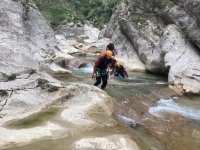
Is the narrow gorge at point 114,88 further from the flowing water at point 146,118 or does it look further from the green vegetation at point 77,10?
the green vegetation at point 77,10

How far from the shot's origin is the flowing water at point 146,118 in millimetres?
8156

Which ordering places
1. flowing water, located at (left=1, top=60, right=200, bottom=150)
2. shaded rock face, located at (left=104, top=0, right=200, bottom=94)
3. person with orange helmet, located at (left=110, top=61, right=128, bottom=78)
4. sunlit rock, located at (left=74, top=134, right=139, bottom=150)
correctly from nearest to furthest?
sunlit rock, located at (left=74, top=134, right=139, bottom=150) → flowing water, located at (left=1, top=60, right=200, bottom=150) → shaded rock face, located at (left=104, top=0, right=200, bottom=94) → person with orange helmet, located at (left=110, top=61, right=128, bottom=78)

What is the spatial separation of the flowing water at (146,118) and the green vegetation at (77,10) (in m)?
25.7

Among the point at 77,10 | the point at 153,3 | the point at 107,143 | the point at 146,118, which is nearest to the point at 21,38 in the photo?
the point at 146,118

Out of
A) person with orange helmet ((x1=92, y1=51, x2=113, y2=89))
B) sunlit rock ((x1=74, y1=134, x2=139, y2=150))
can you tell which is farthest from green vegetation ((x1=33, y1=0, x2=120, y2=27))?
sunlit rock ((x1=74, y1=134, x2=139, y2=150))

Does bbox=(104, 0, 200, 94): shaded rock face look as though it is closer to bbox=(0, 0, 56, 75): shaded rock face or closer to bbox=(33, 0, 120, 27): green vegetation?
bbox=(0, 0, 56, 75): shaded rock face

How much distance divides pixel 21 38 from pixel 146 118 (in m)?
6.80

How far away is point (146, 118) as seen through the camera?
11.7 m

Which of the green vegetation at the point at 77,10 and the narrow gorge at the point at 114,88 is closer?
the narrow gorge at the point at 114,88

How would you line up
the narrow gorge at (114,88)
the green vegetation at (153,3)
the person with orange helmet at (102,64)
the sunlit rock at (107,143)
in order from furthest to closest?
1. the green vegetation at (153,3)
2. the person with orange helmet at (102,64)
3. the narrow gorge at (114,88)
4. the sunlit rock at (107,143)

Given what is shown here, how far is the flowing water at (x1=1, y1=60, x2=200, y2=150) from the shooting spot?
816 cm

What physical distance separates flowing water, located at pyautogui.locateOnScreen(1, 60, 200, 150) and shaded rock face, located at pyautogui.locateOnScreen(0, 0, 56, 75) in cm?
262

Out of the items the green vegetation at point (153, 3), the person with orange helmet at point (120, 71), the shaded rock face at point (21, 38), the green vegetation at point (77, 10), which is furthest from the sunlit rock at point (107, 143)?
the green vegetation at point (77, 10)

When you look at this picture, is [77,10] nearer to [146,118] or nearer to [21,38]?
[21,38]
